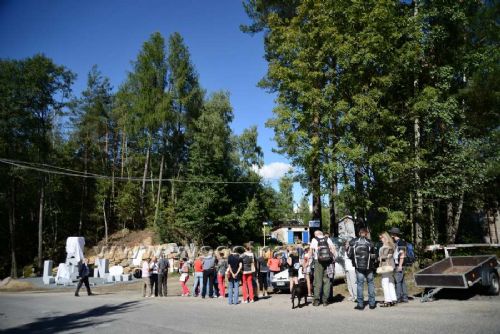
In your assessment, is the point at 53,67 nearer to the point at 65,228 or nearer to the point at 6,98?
the point at 6,98

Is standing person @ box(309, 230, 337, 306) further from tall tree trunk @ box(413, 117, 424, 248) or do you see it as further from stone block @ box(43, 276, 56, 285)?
stone block @ box(43, 276, 56, 285)

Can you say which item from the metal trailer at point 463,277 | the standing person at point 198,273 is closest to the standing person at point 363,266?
the metal trailer at point 463,277

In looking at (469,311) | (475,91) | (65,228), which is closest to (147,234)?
(65,228)

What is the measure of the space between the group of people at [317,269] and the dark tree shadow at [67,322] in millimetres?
3510

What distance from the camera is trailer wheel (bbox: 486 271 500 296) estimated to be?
979cm

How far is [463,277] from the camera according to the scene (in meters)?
8.77

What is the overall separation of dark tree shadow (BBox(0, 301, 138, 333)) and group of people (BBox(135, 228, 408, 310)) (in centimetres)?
351

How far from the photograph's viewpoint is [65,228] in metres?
43.2

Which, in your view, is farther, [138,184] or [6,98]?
[138,184]

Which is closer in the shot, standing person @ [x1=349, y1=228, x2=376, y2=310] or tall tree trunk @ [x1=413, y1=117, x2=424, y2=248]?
standing person @ [x1=349, y1=228, x2=376, y2=310]

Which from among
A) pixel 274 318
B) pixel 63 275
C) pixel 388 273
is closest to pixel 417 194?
pixel 388 273

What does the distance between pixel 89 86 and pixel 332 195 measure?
3634 centimetres

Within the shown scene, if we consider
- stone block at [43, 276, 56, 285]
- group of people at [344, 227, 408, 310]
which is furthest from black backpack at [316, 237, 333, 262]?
stone block at [43, 276, 56, 285]

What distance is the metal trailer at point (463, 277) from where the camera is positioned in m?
8.90
